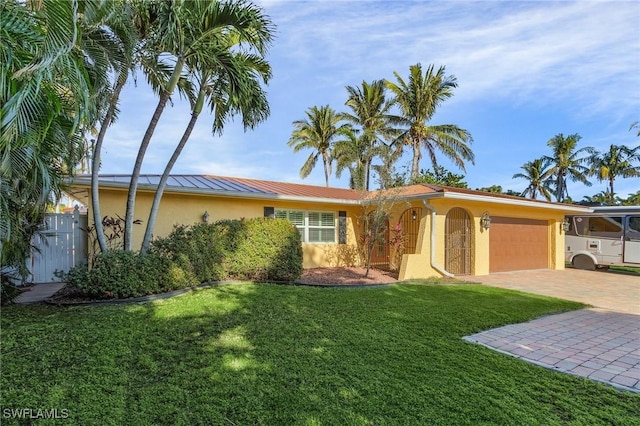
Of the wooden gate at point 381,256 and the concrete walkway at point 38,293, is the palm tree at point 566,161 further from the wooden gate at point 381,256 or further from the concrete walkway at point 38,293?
the concrete walkway at point 38,293

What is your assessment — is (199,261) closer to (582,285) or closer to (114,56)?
(114,56)

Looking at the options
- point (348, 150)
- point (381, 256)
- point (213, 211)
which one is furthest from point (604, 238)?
point (213, 211)

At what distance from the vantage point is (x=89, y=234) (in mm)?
9586

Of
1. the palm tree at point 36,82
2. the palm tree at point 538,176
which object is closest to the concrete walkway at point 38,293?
the palm tree at point 36,82

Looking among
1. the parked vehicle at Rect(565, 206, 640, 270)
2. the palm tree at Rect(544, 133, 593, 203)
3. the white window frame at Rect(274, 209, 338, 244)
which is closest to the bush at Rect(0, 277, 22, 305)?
the white window frame at Rect(274, 209, 338, 244)

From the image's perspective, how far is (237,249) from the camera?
8.99 meters

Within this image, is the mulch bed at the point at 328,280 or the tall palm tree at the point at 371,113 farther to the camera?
the tall palm tree at the point at 371,113

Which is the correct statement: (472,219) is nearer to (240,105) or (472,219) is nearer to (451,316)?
(451,316)

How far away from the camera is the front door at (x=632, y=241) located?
14.8m

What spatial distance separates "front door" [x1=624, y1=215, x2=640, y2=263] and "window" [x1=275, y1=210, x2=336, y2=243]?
1322 centimetres

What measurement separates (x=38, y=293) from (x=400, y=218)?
38.6 ft

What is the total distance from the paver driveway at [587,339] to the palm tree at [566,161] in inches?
1209

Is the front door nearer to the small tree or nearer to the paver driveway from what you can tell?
the paver driveway

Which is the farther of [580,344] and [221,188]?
[221,188]
